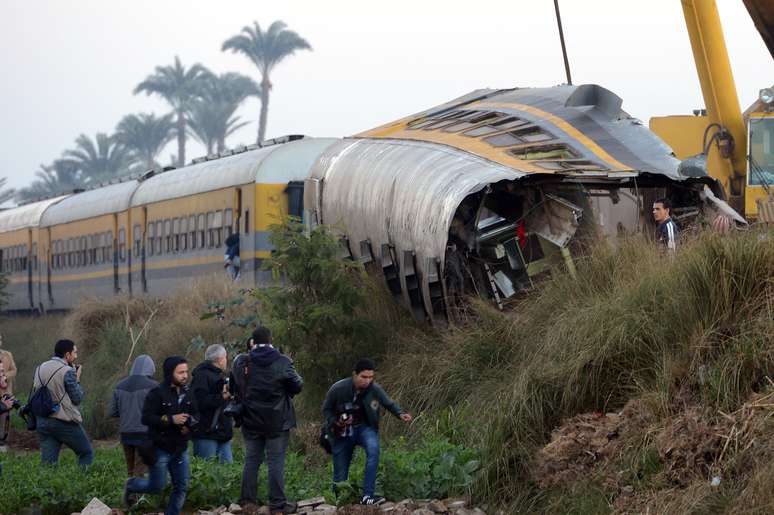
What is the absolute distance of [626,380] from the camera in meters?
10.4

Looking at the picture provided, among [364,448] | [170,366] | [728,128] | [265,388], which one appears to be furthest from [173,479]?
[728,128]

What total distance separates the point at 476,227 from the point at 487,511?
5072 millimetres

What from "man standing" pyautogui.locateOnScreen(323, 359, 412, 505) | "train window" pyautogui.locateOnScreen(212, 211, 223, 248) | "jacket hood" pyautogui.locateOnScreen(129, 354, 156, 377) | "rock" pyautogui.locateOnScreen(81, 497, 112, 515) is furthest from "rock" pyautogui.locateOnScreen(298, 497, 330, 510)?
"train window" pyautogui.locateOnScreen(212, 211, 223, 248)

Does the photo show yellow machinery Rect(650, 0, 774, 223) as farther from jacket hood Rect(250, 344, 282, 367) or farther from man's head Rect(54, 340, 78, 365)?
jacket hood Rect(250, 344, 282, 367)

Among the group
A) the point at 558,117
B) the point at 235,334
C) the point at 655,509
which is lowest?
the point at 655,509

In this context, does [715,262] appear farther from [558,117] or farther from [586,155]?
[558,117]

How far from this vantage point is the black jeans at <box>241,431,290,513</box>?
10.5 meters

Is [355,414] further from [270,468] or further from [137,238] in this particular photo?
[137,238]

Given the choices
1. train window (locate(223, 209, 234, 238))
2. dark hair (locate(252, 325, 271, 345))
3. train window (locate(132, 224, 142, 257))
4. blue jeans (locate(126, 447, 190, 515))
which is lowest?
blue jeans (locate(126, 447, 190, 515))

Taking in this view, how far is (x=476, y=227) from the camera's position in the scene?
14469 millimetres

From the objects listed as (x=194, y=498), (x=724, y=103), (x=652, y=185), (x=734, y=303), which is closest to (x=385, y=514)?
(x=194, y=498)

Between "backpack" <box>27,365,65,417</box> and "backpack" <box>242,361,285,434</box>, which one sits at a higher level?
"backpack" <box>27,365,65,417</box>

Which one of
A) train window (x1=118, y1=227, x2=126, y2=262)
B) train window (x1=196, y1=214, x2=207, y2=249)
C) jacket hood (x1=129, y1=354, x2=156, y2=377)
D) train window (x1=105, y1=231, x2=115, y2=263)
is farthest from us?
train window (x1=105, y1=231, x2=115, y2=263)

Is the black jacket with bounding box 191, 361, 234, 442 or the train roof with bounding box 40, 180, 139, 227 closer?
the black jacket with bounding box 191, 361, 234, 442
